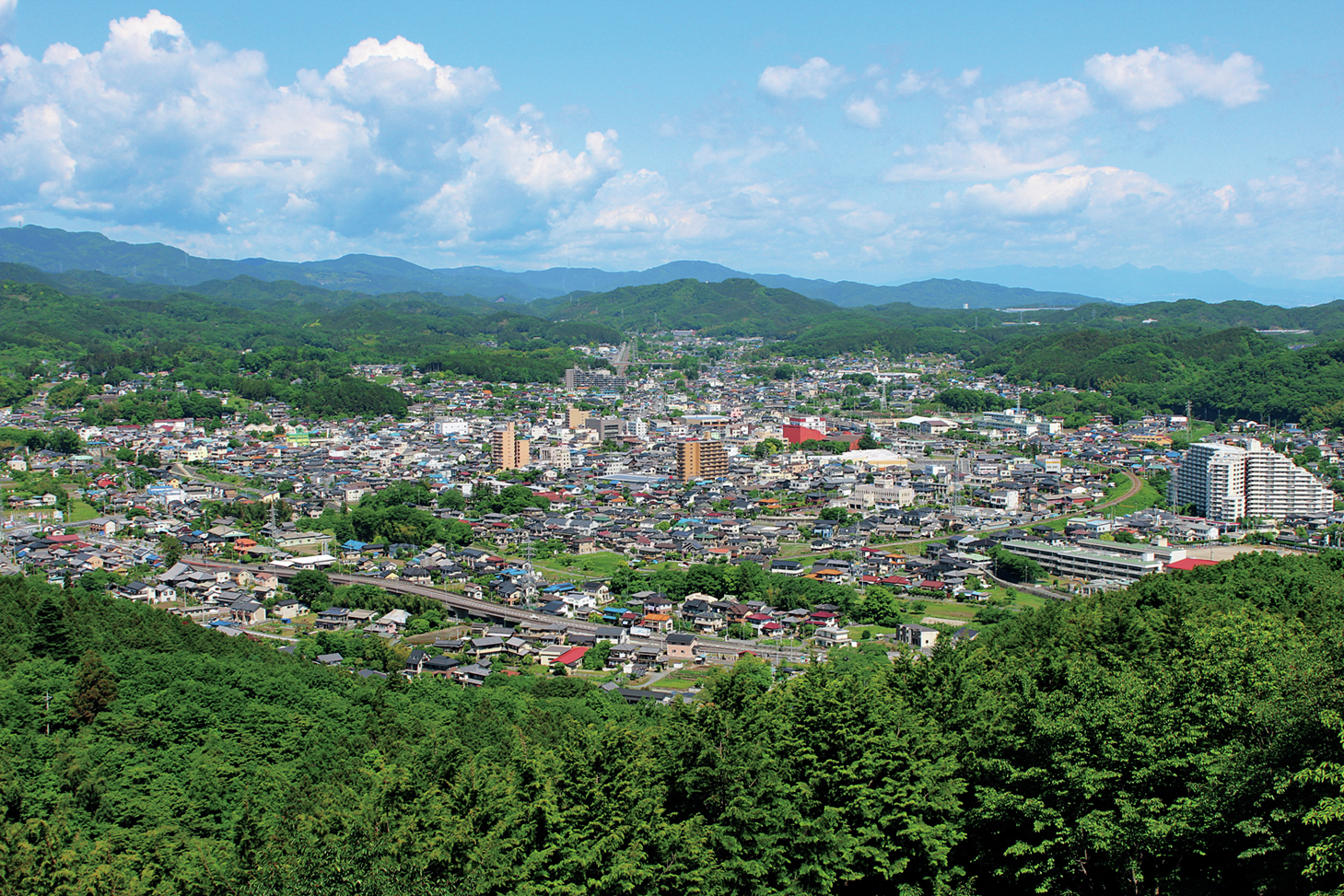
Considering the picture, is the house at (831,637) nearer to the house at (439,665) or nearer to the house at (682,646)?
the house at (682,646)

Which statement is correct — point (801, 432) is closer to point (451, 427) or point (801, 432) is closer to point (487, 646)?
point (451, 427)

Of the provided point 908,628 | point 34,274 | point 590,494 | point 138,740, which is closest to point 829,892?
point 138,740

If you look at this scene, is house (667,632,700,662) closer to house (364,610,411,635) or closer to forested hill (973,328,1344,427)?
house (364,610,411,635)

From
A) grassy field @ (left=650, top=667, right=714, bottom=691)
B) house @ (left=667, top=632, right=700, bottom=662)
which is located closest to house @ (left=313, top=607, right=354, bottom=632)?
house @ (left=667, top=632, right=700, bottom=662)

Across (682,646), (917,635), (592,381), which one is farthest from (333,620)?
(592,381)

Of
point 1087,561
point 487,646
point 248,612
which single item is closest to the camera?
point 487,646

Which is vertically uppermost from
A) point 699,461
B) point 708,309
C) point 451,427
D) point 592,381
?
point 708,309
